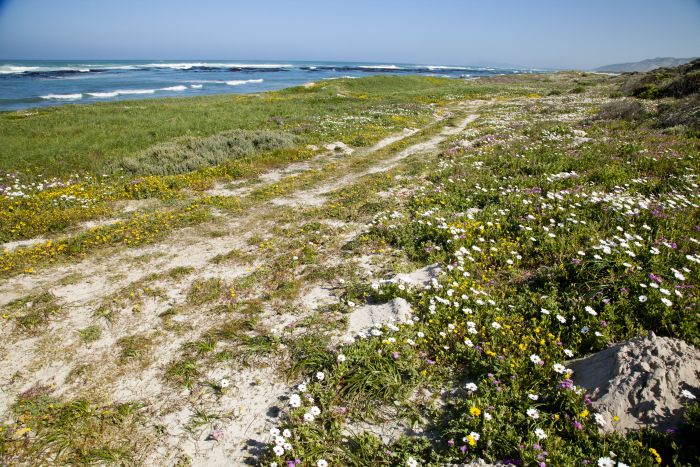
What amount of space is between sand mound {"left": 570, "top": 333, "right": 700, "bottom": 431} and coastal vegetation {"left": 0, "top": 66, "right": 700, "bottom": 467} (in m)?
0.12

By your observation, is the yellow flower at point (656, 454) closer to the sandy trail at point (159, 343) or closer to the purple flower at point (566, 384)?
the purple flower at point (566, 384)

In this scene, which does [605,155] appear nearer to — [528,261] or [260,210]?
[528,261]

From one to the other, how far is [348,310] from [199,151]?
17424 mm

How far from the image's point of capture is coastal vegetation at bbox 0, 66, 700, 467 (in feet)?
14.8

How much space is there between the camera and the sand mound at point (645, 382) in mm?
4188

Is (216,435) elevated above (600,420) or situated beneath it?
situated beneath

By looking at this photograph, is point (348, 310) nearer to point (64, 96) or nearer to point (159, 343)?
point (159, 343)

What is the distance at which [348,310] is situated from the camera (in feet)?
22.9

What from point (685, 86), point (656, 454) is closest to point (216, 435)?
point (656, 454)

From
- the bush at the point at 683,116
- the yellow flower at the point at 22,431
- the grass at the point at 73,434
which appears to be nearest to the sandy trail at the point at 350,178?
the grass at the point at 73,434

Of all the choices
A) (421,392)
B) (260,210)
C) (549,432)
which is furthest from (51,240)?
(549,432)

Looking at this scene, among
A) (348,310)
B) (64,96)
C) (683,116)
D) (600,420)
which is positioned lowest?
(348,310)

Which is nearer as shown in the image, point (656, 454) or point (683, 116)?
point (656, 454)

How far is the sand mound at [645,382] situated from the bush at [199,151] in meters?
19.3
